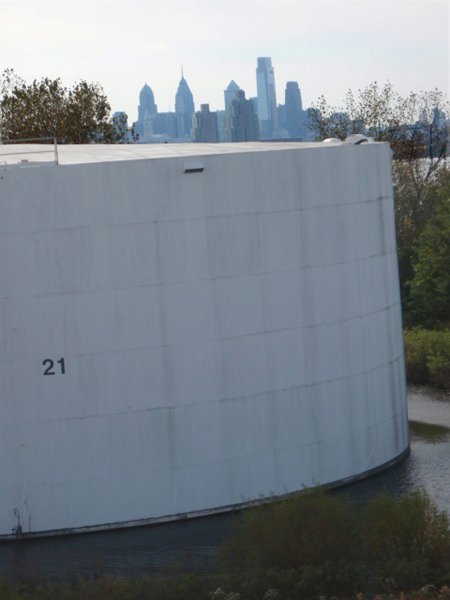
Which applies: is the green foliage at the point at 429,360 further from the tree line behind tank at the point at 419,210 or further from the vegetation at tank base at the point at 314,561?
the vegetation at tank base at the point at 314,561

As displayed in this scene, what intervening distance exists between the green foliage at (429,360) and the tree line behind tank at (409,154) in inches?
1.1

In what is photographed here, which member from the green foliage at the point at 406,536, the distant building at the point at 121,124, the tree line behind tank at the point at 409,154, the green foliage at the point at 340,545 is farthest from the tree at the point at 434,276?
A: the green foliage at the point at 340,545

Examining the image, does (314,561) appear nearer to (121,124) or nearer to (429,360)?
(429,360)

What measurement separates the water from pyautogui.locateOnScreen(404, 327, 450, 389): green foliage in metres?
10.7

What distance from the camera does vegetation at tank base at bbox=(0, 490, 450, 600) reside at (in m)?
15.2

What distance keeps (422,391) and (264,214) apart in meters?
14.2

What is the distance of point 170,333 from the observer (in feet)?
65.4

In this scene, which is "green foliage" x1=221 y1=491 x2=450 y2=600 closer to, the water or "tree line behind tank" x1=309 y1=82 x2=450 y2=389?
the water

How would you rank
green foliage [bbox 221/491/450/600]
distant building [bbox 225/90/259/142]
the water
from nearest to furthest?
green foliage [bbox 221/491/450/600]
the water
distant building [bbox 225/90/259/142]

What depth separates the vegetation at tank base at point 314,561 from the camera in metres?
15.2

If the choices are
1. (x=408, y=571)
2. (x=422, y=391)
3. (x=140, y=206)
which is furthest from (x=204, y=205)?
(x=422, y=391)

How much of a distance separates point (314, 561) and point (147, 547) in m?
3.71

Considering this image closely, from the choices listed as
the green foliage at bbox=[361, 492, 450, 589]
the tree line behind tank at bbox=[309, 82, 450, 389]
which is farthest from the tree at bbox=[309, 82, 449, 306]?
the green foliage at bbox=[361, 492, 450, 589]

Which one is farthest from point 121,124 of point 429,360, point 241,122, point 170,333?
point 241,122
